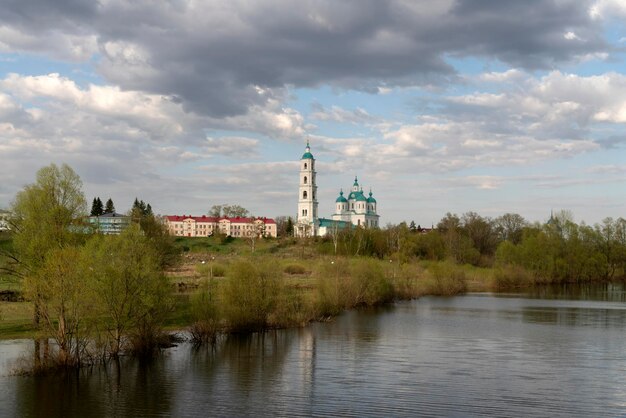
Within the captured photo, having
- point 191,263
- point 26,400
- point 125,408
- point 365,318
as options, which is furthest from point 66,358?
point 191,263

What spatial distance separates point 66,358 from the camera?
1107 inches

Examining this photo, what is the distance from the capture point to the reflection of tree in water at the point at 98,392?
22.5m

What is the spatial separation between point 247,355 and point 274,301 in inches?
342

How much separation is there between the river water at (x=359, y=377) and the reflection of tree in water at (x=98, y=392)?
40mm

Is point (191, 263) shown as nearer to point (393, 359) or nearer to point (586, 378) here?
point (393, 359)

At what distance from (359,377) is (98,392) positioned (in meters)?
10.7

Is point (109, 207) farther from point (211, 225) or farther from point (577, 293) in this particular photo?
point (577, 293)

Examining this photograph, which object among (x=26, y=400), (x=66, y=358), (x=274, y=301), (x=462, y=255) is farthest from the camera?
(x=462, y=255)

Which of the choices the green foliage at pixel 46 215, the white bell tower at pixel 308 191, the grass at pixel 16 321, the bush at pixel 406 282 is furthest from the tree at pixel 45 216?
the white bell tower at pixel 308 191

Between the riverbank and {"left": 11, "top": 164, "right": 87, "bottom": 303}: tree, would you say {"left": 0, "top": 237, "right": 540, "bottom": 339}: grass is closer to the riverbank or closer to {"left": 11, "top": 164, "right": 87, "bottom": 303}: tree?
the riverbank

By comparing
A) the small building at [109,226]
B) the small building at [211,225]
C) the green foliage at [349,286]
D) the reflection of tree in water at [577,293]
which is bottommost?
the reflection of tree in water at [577,293]

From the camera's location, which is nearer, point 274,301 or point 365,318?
point 274,301

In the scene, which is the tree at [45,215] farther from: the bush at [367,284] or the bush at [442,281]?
the bush at [442,281]

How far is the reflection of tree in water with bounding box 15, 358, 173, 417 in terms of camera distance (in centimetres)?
2250
